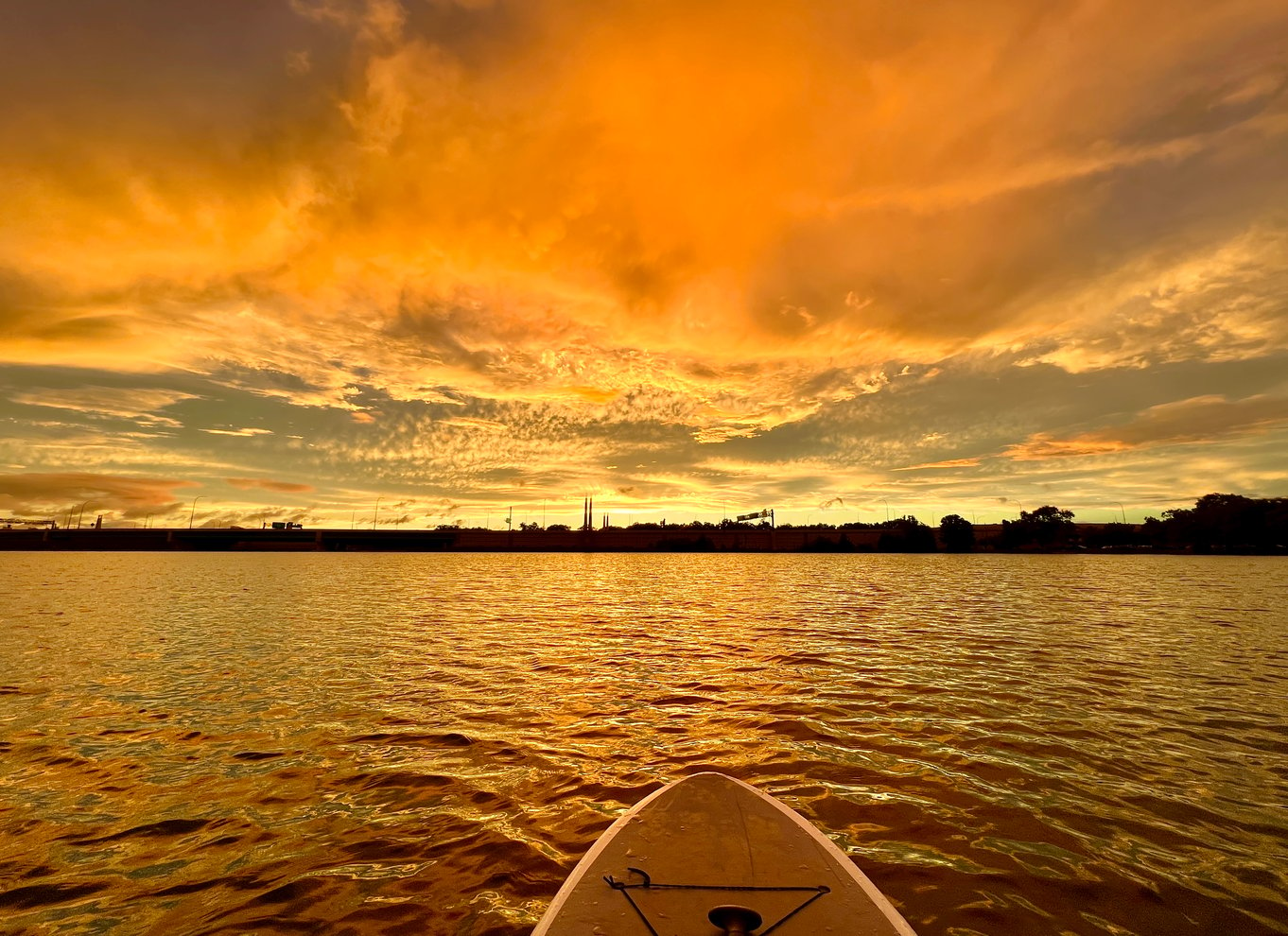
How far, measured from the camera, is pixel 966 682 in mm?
15156

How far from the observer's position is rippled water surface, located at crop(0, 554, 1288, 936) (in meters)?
5.93

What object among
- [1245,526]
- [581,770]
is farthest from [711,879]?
[1245,526]

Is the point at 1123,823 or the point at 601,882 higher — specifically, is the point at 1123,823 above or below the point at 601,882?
below

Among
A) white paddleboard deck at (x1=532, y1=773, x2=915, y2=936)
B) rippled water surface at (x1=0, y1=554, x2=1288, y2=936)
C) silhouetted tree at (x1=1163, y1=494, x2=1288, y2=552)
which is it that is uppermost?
silhouetted tree at (x1=1163, y1=494, x2=1288, y2=552)

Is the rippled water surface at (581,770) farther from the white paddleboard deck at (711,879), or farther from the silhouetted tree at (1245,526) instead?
the silhouetted tree at (1245,526)

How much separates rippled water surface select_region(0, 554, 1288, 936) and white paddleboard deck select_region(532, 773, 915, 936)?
1117 millimetres

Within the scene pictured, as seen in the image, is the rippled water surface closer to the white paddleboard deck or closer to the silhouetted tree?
the white paddleboard deck

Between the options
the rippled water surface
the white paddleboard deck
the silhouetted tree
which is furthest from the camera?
the silhouetted tree

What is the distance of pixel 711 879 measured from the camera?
4980 millimetres

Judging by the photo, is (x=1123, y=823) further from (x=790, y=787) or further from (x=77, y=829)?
(x=77, y=829)

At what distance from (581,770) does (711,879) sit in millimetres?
4916

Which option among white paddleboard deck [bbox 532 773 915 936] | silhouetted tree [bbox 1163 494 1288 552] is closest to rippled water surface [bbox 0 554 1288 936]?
white paddleboard deck [bbox 532 773 915 936]

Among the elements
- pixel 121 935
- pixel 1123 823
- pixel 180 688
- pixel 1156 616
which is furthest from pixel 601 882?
pixel 1156 616

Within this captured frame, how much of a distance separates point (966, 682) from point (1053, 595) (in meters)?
36.6
